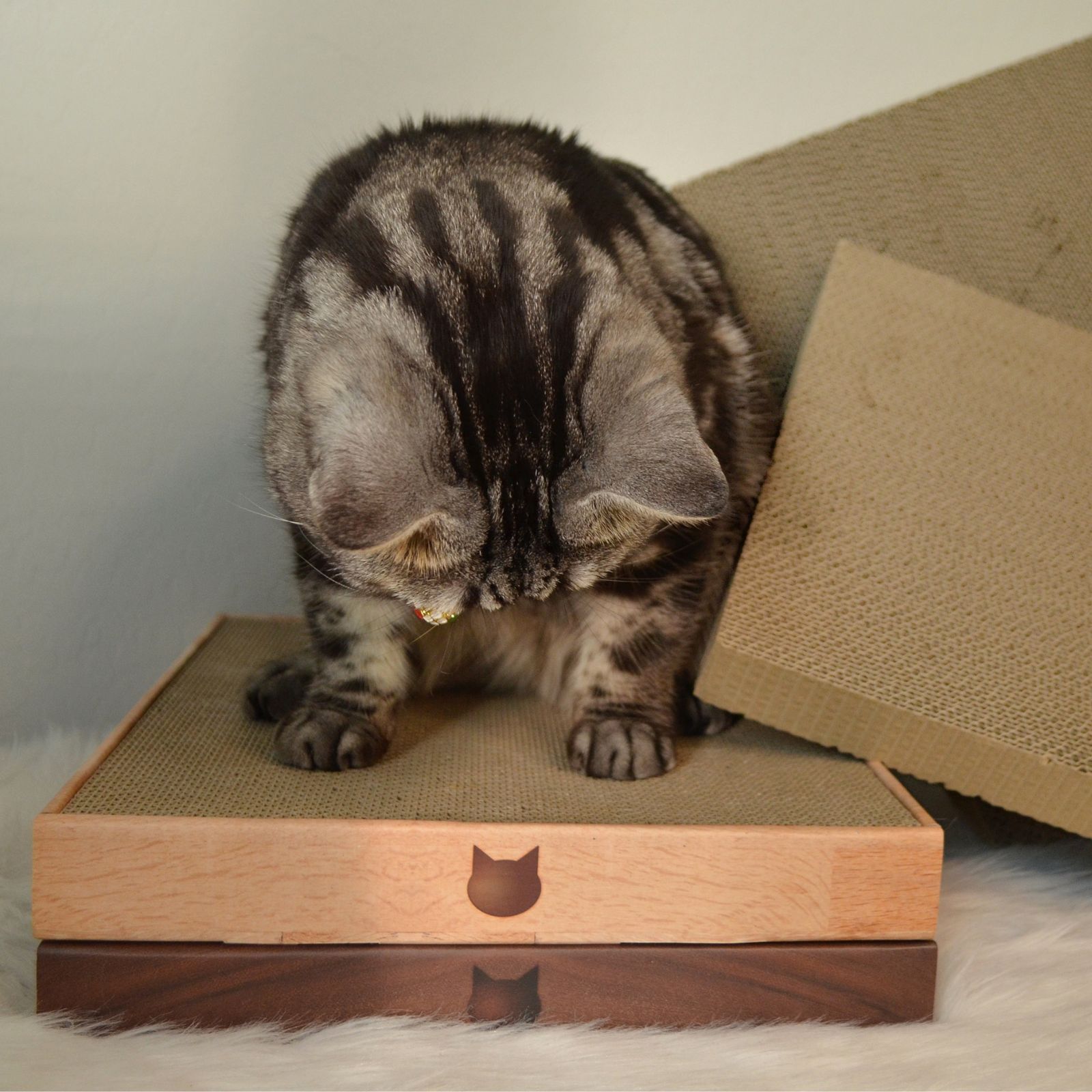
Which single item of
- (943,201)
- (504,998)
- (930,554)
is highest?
(943,201)

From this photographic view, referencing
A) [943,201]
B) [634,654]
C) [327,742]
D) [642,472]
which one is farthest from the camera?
[943,201]

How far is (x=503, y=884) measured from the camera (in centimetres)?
99

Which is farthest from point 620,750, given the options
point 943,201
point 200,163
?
point 200,163

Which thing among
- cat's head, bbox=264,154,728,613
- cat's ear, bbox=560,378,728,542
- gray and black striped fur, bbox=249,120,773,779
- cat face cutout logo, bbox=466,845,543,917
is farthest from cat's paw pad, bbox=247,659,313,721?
cat's ear, bbox=560,378,728,542

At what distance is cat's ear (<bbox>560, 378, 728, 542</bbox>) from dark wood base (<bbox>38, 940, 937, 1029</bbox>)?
0.42 m

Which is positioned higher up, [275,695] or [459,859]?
[459,859]

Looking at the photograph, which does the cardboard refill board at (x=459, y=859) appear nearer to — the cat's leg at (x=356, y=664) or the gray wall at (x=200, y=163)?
the cat's leg at (x=356, y=664)

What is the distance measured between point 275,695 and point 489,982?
0.47 metres

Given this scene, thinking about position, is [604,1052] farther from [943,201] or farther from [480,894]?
[943,201]

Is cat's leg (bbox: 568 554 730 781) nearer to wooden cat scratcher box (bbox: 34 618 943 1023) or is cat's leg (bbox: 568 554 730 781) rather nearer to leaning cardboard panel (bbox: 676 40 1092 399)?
wooden cat scratcher box (bbox: 34 618 943 1023)

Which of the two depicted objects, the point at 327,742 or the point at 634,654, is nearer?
the point at 327,742

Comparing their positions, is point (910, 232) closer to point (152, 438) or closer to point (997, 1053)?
point (997, 1053)

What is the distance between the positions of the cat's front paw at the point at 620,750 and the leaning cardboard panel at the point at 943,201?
0.57 metres

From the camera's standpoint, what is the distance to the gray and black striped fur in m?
0.96
